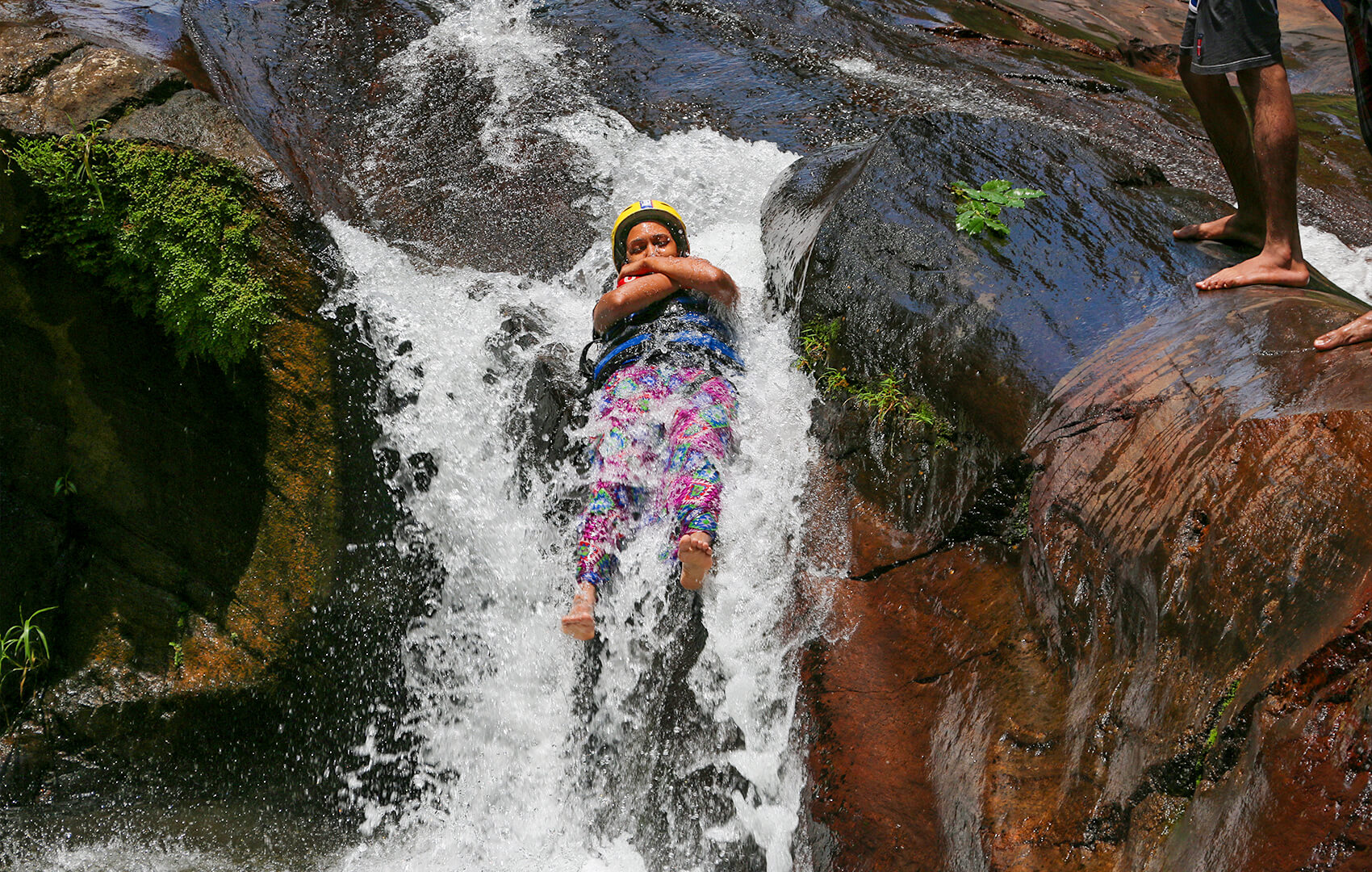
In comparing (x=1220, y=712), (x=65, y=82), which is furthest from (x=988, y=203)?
(x=65, y=82)

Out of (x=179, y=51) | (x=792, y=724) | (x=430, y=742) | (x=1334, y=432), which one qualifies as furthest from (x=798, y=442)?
(x=179, y=51)

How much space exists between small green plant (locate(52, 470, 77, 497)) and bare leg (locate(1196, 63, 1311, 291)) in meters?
4.88

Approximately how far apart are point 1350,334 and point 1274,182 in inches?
33.0

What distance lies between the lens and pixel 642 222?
4828 mm

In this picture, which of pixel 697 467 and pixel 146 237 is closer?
pixel 697 467

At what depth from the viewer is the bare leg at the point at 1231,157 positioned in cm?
349

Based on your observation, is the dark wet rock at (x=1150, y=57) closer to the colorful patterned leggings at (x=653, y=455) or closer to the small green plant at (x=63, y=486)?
the colorful patterned leggings at (x=653, y=455)

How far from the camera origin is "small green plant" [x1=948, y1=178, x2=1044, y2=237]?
3730 millimetres

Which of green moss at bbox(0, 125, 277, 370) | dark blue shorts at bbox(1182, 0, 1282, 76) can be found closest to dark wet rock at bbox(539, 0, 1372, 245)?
dark blue shorts at bbox(1182, 0, 1282, 76)

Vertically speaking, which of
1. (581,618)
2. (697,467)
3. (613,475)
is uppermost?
(697,467)

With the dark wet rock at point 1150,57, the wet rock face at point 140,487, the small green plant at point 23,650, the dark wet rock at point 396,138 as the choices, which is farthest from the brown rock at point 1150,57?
the small green plant at point 23,650

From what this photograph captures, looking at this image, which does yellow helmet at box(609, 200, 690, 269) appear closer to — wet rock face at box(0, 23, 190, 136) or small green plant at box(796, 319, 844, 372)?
small green plant at box(796, 319, 844, 372)

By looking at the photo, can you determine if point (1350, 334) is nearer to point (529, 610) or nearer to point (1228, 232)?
point (1228, 232)

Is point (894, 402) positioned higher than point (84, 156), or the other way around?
point (84, 156)
